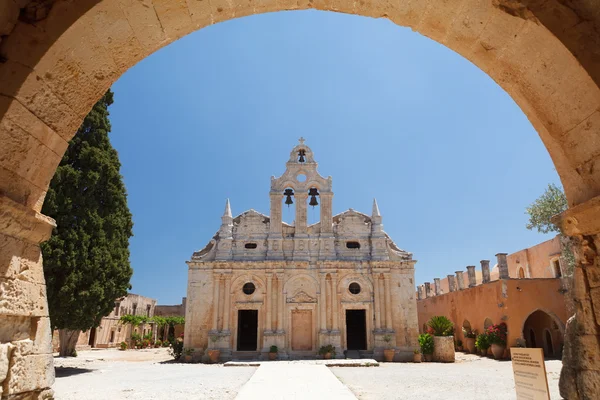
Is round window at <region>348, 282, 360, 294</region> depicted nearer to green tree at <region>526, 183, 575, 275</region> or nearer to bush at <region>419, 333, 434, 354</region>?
bush at <region>419, 333, 434, 354</region>

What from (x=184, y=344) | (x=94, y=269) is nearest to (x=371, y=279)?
(x=184, y=344)

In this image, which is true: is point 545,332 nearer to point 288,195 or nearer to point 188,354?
point 288,195

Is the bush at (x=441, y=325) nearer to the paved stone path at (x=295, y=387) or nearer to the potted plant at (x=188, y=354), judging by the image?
the paved stone path at (x=295, y=387)

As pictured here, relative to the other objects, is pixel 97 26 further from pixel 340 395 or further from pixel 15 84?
pixel 340 395

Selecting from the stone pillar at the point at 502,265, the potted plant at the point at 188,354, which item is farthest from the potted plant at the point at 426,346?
the potted plant at the point at 188,354

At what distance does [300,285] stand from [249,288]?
9.65 feet

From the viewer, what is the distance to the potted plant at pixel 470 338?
2548 cm

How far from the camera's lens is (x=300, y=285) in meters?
23.9

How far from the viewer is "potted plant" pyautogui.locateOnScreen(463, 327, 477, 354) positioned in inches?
1003

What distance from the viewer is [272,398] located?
8.98m

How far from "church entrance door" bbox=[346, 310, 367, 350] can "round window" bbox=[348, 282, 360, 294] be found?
1.21m

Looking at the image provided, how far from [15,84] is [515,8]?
3.24 metres

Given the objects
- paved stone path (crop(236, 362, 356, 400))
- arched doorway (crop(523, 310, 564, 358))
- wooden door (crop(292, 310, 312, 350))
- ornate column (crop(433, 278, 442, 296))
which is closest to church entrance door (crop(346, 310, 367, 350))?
wooden door (crop(292, 310, 312, 350))

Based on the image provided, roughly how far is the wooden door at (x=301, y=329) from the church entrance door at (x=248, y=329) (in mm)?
2377
